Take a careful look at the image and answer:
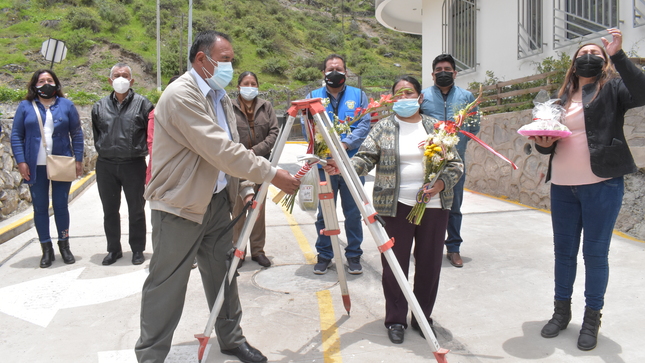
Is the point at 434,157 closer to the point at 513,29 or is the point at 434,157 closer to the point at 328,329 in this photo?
the point at 328,329

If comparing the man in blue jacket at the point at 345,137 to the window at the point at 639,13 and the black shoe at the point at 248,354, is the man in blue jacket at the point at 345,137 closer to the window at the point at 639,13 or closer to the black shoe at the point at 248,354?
the black shoe at the point at 248,354

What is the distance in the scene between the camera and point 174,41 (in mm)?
55156

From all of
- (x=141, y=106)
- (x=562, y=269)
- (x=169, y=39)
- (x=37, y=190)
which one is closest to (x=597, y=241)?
(x=562, y=269)

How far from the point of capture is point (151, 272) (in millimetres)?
3070

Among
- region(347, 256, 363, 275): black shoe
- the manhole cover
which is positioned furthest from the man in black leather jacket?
region(347, 256, 363, 275): black shoe

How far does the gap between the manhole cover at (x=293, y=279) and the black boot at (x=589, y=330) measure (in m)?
2.21

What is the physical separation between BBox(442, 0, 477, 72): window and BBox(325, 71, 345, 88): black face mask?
7.30 metres

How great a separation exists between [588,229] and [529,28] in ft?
24.3

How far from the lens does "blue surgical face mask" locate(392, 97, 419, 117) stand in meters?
3.67

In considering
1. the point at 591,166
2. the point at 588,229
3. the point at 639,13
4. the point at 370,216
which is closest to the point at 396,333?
the point at 370,216

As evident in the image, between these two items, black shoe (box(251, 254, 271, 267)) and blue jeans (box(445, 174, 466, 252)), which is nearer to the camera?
blue jeans (box(445, 174, 466, 252))

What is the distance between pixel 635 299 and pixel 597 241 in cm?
123

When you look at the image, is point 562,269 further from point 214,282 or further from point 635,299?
point 214,282

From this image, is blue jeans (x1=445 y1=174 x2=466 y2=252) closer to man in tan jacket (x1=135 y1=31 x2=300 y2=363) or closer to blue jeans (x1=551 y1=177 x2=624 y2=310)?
blue jeans (x1=551 y1=177 x2=624 y2=310)
